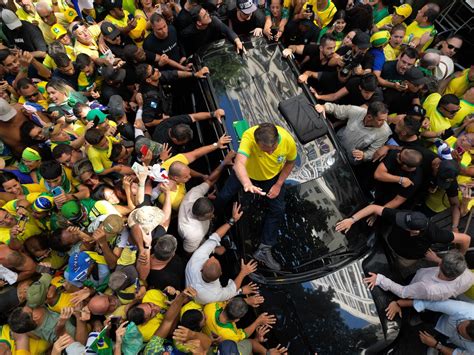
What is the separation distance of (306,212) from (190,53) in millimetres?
3143

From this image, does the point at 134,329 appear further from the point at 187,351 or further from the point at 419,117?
the point at 419,117

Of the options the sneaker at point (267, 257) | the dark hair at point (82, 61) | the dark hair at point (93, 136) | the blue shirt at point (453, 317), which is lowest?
the blue shirt at point (453, 317)

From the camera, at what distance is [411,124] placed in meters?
3.81

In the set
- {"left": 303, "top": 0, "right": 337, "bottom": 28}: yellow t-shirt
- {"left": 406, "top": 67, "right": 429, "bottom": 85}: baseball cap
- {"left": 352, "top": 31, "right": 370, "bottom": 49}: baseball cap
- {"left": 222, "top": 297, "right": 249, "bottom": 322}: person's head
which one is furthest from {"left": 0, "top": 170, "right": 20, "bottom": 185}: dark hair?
{"left": 406, "top": 67, "right": 429, "bottom": 85}: baseball cap

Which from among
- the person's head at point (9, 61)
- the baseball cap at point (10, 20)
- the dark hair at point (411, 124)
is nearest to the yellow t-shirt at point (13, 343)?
the person's head at point (9, 61)

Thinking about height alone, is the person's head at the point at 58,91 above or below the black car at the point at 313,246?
above

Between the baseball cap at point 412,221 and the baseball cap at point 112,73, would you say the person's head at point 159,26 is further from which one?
the baseball cap at point 412,221

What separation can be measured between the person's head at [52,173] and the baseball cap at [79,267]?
2.76 ft

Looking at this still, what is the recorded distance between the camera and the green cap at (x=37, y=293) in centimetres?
285

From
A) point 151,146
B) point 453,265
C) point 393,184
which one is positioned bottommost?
point 453,265

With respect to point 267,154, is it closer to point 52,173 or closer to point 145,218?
point 145,218

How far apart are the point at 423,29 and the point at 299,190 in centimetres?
393

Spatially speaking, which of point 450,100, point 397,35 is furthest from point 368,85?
point 397,35

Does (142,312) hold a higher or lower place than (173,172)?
lower
